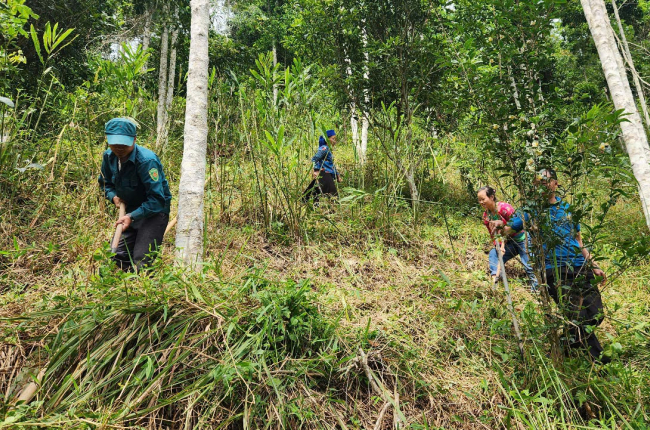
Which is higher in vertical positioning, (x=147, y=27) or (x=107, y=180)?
(x=147, y=27)

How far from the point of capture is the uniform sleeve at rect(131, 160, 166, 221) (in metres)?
2.52

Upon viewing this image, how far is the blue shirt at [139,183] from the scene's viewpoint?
255 cm

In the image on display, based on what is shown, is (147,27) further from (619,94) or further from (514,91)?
(619,94)

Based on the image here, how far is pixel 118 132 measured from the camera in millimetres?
2432

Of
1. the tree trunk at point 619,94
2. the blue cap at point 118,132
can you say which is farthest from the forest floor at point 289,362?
the tree trunk at point 619,94

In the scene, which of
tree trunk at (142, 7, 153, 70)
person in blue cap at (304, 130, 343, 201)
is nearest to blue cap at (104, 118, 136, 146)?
person in blue cap at (304, 130, 343, 201)

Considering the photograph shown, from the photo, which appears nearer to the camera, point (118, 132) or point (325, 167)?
point (118, 132)

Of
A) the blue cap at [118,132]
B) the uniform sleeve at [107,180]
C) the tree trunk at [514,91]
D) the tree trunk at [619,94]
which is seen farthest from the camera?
the tree trunk at [619,94]

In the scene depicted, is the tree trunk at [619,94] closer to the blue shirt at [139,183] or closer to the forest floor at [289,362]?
the forest floor at [289,362]

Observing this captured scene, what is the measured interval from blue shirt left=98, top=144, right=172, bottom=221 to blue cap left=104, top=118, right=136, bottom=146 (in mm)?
140

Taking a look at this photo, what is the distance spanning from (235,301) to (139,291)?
522mm

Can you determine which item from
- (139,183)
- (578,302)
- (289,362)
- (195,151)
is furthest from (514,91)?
(139,183)

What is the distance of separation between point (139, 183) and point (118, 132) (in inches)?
15.9

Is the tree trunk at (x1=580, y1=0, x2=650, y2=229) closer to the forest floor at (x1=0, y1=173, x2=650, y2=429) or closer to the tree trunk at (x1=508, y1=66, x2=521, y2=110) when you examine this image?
the forest floor at (x1=0, y1=173, x2=650, y2=429)
